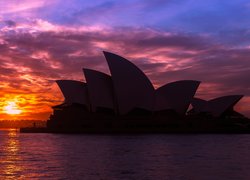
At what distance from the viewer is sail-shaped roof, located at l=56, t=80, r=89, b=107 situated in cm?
6969

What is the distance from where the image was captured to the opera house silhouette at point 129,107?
63.8 m

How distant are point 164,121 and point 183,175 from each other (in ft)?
163

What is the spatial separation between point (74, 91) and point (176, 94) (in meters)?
15.8

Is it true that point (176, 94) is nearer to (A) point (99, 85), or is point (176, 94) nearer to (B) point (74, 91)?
(A) point (99, 85)

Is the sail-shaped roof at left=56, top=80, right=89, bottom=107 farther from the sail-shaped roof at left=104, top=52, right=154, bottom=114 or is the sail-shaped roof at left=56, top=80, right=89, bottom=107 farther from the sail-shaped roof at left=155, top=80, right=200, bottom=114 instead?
the sail-shaped roof at left=155, top=80, right=200, bottom=114

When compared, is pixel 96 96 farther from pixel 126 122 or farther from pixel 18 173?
pixel 18 173

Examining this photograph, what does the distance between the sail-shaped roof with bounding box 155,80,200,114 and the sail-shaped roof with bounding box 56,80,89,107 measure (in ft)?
37.2

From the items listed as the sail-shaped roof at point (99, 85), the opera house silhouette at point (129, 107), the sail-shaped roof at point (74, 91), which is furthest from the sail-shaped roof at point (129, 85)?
the sail-shaped roof at point (74, 91)

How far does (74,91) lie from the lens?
69938 millimetres

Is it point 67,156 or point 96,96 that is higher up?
point 96,96

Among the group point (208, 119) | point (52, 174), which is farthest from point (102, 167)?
point (208, 119)

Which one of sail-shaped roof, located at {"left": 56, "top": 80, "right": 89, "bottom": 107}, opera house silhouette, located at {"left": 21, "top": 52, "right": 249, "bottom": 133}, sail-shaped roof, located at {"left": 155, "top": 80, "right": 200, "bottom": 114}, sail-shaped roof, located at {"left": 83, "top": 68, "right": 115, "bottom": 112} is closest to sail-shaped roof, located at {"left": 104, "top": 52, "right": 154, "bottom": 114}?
opera house silhouette, located at {"left": 21, "top": 52, "right": 249, "bottom": 133}

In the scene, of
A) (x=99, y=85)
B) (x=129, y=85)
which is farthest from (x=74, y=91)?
(x=129, y=85)

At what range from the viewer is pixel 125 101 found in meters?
65.4
